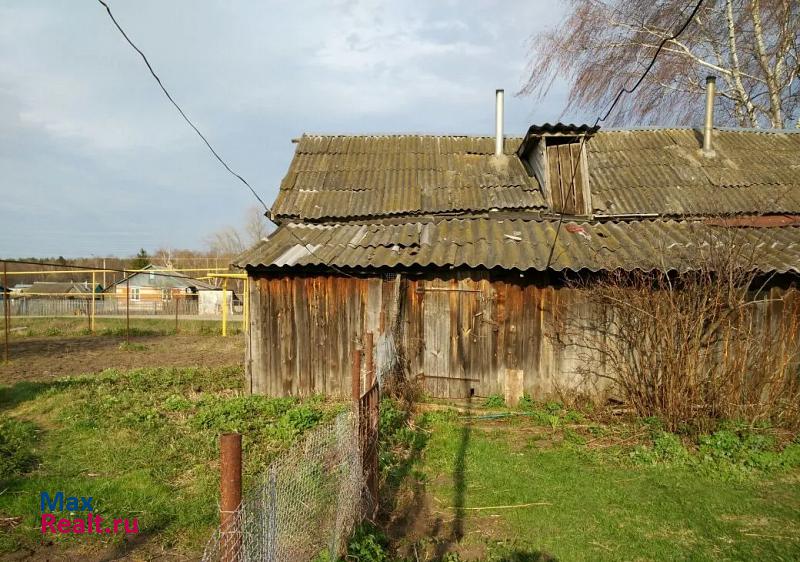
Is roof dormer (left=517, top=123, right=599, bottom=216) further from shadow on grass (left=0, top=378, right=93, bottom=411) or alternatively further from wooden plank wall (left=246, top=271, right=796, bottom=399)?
shadow on grass (left=0, top=378, right=93, bottom=411)

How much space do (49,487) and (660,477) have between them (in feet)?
21.5

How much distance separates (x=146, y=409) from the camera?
7.61 m

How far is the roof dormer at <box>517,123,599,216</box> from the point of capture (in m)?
9.90

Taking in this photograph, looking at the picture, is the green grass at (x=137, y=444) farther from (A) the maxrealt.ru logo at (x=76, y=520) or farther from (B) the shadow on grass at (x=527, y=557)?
(B) the shadow on grass at (x=527, y=557)

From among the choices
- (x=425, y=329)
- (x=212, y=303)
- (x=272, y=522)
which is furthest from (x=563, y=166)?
(x=212, y=303)

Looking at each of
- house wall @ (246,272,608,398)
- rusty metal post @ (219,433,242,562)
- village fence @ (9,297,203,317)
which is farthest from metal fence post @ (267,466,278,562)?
village fence @ (9,297,203,317)

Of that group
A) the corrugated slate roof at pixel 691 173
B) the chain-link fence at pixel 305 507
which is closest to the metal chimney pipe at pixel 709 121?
the corrugated slate roof at pixel 691 173

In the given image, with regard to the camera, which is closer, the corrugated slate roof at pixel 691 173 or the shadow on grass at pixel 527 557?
the shadow on grass at pixel 527 557

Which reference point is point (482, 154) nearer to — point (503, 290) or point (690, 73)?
point (503, 290)

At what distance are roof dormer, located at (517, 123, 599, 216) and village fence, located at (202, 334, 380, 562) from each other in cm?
672

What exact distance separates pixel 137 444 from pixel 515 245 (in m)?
6.43

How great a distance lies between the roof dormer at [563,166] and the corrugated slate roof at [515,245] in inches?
23.9

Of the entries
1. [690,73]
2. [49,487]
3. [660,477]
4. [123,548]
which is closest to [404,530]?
[123,548]

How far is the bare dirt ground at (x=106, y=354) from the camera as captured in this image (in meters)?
11.9
